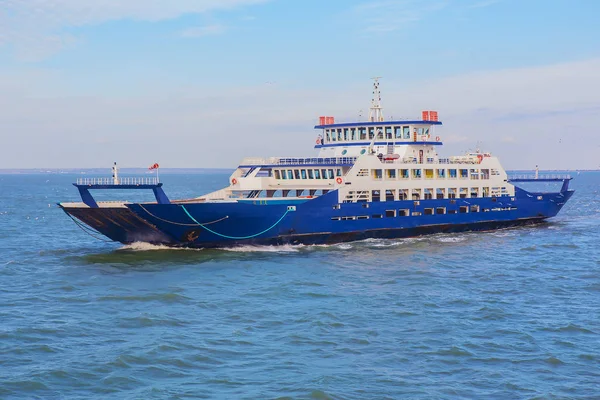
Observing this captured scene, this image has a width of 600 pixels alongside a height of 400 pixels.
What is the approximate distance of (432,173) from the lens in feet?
154

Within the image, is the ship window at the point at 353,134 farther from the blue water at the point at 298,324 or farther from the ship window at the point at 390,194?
the blue water at the point at 298,324

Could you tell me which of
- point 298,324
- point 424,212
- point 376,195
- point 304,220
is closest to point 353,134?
point 376,195

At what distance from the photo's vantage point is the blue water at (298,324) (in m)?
17.9

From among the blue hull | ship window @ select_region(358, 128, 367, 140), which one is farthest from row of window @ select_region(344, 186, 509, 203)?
ship window @ select_region(358, 128, 367, 140)

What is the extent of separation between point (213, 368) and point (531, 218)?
133ft

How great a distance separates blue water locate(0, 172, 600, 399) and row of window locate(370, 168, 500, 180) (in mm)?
6356

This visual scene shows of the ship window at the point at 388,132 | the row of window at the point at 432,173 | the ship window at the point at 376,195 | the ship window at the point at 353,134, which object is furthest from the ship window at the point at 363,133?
the ship window at the point at 376,195

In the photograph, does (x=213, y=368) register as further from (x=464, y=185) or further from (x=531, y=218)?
(x=531, y=218)

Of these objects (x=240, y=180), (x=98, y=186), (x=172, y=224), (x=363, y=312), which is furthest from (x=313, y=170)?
(x=363, y=312)

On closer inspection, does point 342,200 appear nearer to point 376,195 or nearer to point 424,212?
point 376,195

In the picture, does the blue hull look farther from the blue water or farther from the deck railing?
the deck railing

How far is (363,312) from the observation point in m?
24.7

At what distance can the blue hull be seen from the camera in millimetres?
35938

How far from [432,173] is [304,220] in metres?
11.9
